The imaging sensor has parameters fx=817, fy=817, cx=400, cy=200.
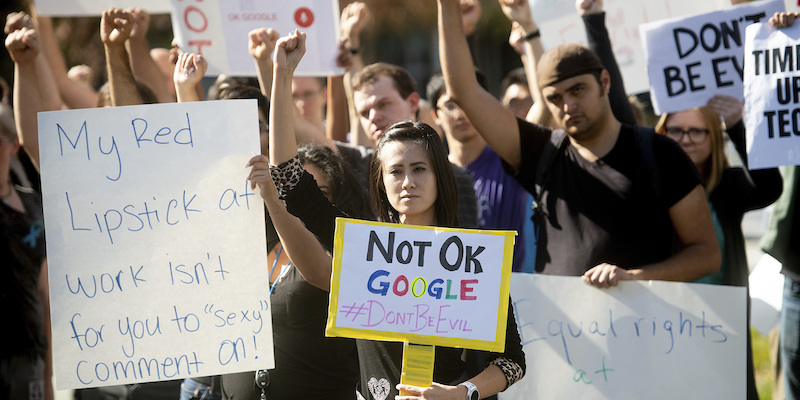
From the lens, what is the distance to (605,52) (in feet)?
12.1

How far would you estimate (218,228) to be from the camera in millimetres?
2586

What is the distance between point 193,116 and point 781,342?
9.71 ft

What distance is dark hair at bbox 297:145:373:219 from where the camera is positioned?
3.05 meters

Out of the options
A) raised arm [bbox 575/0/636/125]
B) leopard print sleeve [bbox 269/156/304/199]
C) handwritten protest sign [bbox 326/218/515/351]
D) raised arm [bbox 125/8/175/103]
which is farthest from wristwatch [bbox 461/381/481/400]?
raised arm [bbox 125/8/175/103]

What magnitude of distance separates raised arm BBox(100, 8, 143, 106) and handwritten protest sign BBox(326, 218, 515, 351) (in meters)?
1.60

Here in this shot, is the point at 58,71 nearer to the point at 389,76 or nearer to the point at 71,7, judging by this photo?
the point at 71,7

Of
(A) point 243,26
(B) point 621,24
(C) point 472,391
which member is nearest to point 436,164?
(C) point 472,391

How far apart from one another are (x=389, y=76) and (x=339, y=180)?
3.92ft

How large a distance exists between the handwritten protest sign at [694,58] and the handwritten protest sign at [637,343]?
1.26 metres

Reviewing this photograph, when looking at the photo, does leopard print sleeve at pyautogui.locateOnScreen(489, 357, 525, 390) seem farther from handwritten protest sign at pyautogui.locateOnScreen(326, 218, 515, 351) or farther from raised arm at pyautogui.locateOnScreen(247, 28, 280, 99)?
raised arm at pyautogui.locateOnScreen(247, 28, 280, 99)

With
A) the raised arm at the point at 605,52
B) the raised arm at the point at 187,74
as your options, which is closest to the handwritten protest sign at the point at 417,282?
the raised arm at the point at 187,74

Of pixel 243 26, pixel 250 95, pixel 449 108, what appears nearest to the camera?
pixel 250 95

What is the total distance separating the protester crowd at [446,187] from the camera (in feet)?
8.52

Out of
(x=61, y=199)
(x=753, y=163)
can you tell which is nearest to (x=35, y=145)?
A: (x=61, y=199)
